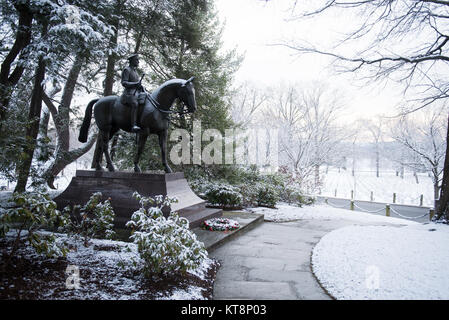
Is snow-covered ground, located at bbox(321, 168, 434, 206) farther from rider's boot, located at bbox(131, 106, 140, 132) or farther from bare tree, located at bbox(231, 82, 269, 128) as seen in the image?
rider's boot, located at bbox(131, 106, 140, 132)

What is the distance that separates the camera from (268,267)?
13.2 ft

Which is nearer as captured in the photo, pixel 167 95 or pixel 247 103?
pixel 167 95

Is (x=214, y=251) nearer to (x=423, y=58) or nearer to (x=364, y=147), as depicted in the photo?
(x=423, y=58)

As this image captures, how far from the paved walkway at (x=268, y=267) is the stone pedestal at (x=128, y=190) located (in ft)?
3.97

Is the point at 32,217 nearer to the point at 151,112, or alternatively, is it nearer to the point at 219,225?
the point at 151,112

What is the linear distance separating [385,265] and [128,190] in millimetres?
4769

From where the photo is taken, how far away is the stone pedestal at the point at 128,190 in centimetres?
551

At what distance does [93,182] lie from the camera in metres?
6.10

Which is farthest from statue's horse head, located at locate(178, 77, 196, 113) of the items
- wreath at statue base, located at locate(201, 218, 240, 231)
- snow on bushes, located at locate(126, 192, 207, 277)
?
snow on bushes, located at locate(126, 192, 207, 277)

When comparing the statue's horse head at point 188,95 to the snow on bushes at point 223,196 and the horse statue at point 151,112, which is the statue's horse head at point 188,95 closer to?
the horse statue at point 151,112

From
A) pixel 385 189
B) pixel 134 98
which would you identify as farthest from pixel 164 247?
pixel 385 189

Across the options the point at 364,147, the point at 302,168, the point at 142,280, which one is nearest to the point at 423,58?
the point at 142,280

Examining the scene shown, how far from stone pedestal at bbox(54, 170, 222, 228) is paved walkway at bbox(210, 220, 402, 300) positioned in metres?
1.21

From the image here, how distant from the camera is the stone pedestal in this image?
5.51 metres
